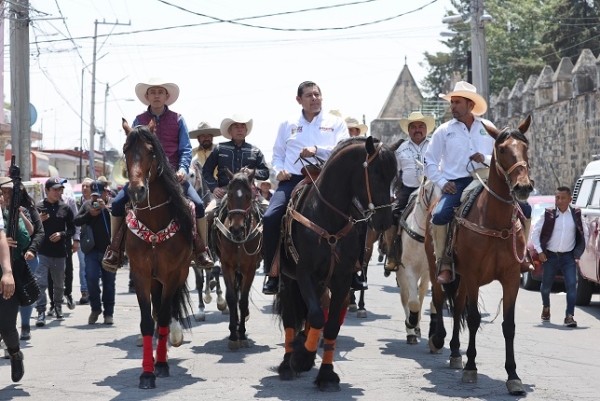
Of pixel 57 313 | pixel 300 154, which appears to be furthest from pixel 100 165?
pixel 300 154

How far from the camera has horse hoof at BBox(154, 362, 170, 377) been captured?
9820mm

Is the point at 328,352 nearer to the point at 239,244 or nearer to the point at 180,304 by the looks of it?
the point at 180,304

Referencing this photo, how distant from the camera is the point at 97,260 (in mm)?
15281

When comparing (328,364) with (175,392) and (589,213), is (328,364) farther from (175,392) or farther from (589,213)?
(589,213)

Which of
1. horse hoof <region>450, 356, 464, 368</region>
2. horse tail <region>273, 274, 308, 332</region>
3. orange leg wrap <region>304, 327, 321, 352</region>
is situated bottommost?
horse hoof <region>450, 356, 464, 368</region>

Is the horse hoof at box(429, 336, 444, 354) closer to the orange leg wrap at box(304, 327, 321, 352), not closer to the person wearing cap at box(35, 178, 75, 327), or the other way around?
the orange leg wrap at box(304, 327, 321, 352)

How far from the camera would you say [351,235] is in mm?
9250

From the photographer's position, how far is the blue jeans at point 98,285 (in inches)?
579

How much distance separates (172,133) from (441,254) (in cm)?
324

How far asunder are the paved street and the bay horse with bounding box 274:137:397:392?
0.36 m

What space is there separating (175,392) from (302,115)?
3299 mm

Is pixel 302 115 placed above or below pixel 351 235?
above

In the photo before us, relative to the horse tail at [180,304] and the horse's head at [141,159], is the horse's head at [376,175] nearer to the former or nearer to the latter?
the horse's head at [141,159]

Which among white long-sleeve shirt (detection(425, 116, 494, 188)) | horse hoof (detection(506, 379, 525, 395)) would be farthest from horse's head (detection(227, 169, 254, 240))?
horse hoof (detection(506, 379, 525, 395))
